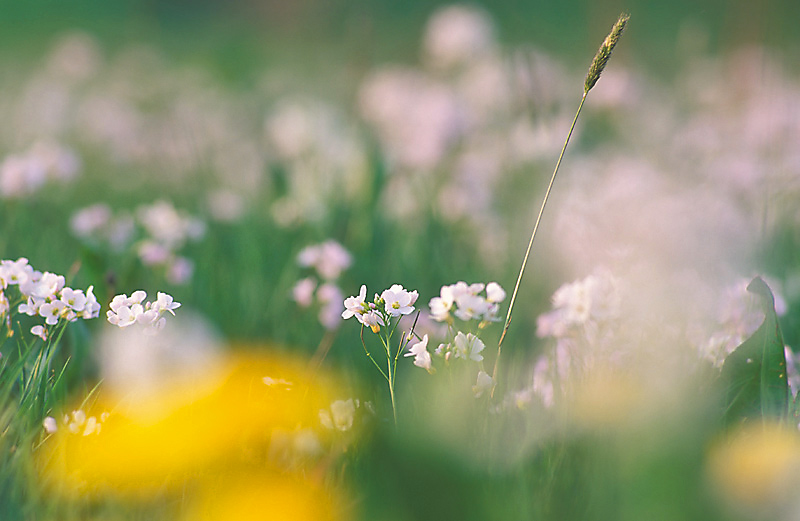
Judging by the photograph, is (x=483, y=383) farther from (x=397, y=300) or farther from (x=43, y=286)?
(x=43, y=286)

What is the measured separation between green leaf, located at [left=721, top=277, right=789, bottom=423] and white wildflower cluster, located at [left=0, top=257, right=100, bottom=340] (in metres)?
0.95

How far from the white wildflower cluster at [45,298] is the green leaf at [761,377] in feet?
3.11

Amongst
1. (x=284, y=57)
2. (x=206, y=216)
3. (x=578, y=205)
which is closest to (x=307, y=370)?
(x=578, y=205)

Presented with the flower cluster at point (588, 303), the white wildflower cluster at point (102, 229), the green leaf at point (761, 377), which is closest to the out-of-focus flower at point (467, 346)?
the flower cluster at point (588, 303)

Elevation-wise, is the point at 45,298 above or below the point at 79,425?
above

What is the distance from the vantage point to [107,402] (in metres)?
1.14

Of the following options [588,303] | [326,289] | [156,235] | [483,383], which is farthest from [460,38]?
[483,383]

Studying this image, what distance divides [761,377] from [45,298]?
107cm

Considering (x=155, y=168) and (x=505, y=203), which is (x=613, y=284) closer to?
(x=505, y=203)

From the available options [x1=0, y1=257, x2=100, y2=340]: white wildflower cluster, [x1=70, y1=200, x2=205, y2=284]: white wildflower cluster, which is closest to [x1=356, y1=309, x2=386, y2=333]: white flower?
[x1=0, y1=257, x2=100, y2=340]: white wildflower cluster

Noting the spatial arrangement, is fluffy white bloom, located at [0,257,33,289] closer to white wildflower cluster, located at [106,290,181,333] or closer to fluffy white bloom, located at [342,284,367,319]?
white wildflower cluster, located at [106,290,181,333]

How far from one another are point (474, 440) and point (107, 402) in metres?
0.68

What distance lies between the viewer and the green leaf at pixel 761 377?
1022mm

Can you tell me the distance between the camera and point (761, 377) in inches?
40.1
